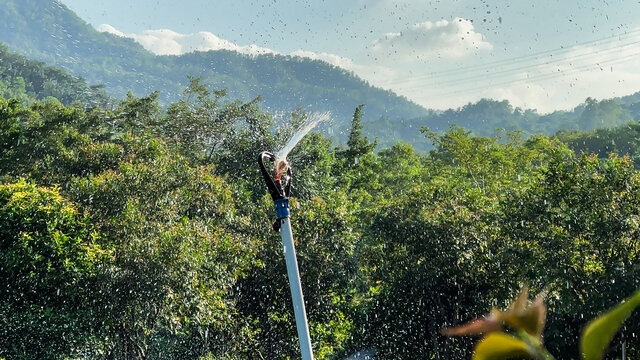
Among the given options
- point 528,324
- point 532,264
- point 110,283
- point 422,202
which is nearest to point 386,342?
point 422,202

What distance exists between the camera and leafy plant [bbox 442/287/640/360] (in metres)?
0.51

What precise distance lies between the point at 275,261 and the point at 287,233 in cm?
1145

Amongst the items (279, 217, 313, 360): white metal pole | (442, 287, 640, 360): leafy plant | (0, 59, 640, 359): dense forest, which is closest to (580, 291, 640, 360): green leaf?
(442, 287, 640, 360): leafy plant

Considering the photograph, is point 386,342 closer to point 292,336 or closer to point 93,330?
point 292,336

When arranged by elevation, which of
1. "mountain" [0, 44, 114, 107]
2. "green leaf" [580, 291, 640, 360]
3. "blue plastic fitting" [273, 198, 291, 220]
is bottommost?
"blue plastic fitting" [273, 198, 291, 220]

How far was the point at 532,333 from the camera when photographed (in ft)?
1.80

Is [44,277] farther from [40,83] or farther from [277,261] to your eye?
[40,83]

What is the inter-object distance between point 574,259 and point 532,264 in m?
1.07

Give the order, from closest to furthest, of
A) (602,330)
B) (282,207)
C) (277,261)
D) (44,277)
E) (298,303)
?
(602,330) < (298,303) < (282,207) < (44,277) < (277,261)

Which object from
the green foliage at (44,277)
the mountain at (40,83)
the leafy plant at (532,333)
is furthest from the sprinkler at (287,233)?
the mountain at (40,83)

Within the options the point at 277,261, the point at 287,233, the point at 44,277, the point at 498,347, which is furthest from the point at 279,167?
A: the point at 277,261

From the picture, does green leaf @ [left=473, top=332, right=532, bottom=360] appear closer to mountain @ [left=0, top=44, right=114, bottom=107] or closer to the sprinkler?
the sprinkler

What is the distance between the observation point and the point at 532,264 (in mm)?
13148

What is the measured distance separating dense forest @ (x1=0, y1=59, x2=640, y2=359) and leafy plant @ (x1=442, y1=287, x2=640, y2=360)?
12.8m
